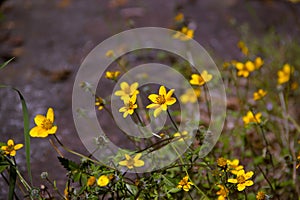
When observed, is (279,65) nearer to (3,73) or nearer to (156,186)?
(156,186)

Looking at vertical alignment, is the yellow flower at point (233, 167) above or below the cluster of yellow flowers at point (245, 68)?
below

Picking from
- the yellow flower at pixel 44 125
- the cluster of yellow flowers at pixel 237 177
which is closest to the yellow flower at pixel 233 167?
the cluster of yellow flowers at pixel 237 177

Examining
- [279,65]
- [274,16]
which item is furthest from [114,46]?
[274,16]

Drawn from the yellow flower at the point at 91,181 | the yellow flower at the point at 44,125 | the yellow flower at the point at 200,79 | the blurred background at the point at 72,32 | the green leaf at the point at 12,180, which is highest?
the yellow flower at the point at 200,79

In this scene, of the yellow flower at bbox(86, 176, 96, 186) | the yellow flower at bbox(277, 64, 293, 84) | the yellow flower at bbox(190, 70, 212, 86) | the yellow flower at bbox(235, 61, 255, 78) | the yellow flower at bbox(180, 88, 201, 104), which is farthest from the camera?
the yellow flower at bbox(180, 88, 201, 104)

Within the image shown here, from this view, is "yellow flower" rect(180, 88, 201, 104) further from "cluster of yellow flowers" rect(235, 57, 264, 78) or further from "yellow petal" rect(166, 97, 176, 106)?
"yellow petal" rect(166, 97, 176, 106)

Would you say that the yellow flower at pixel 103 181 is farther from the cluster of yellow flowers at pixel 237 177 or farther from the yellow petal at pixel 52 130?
the cluster of yellow flowers at pixel 237 177

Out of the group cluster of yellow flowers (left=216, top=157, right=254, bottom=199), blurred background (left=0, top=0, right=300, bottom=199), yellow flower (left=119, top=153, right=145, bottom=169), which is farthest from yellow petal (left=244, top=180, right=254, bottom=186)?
blurred background (left=0, top=0, right=300, bottom=199)

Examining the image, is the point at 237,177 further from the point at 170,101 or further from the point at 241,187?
the point at 170,101

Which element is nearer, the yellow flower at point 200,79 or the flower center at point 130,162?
the flower center at point 130,162
